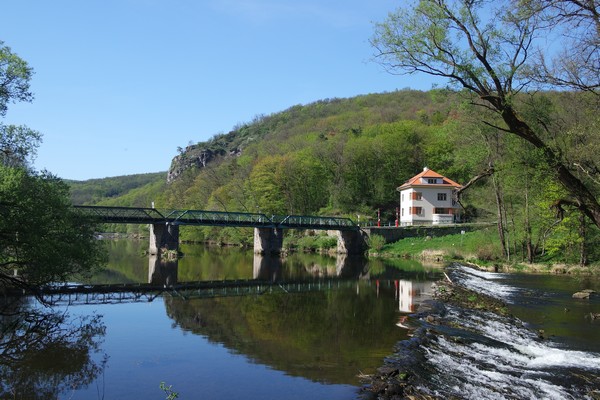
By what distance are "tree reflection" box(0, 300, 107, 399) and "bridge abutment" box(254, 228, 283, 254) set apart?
39792 mm

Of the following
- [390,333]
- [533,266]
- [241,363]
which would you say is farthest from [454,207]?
[241,363]

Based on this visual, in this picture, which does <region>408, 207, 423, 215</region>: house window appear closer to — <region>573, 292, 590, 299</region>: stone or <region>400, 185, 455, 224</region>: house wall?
<region>400, 185, 455, 224</region>: house wall

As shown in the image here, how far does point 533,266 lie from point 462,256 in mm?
9419

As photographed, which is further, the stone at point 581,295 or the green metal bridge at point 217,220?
the green metal bridge at point 217,220

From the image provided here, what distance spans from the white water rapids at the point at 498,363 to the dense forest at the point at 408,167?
3.81m

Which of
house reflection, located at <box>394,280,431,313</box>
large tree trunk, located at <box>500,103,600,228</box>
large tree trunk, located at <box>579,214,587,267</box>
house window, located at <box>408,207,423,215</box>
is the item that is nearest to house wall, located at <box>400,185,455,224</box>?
house window, located at <box>408,207,423,215</box>

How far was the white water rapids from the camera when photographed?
34.3 ft

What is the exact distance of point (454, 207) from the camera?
219ft

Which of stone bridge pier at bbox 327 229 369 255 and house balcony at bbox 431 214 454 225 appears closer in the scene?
stone bridge pier at bbox 327 229 369 255

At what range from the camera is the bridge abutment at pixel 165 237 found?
53.4 metres

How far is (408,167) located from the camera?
79.2 meters

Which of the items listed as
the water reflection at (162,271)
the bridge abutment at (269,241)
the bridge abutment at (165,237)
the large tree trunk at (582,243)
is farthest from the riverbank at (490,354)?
the bridge abutment at (269,241)

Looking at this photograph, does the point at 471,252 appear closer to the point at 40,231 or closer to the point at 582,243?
the point at 582,243

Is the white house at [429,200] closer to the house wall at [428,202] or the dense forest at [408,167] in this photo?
the house wall at [428,202]
